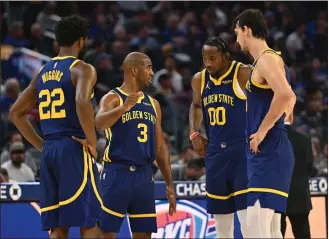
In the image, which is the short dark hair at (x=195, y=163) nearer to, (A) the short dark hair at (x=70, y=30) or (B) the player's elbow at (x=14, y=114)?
(B) the player's elbow at (x=14, y=114)

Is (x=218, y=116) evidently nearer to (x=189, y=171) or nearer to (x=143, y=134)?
(x=143, y=134)

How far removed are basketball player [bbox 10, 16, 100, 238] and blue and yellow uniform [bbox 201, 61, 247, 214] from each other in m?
1.40

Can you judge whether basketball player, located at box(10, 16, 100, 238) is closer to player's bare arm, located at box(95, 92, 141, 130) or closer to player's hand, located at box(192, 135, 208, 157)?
player's bare arm, located at box(95, 92, 141, 130)

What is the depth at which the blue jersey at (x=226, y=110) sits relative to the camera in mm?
7305

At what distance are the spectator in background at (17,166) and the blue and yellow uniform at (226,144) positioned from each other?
437cm

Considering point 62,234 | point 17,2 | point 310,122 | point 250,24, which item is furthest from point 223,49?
point 17,2

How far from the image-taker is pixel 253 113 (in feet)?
20.1

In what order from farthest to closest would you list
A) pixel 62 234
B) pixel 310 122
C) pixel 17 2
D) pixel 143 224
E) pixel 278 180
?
1. pixel 17 2
2. pixel 310 122
3. pixel 143 224
4. pixel 62 234
5. pixel 278 180

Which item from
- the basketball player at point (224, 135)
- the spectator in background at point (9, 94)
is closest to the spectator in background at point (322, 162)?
the basketball player at point (224, 135)

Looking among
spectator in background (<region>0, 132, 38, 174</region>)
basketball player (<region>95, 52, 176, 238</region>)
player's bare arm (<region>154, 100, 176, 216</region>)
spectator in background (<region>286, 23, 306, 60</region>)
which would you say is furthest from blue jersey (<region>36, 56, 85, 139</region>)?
spectator in background (<region>286, 23, 306, 60</region>)

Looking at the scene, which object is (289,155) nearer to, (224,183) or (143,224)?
(224,183)

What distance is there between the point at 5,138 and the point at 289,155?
25.0ft

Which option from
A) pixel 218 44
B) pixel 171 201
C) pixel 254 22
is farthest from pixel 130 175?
pixel 254 22

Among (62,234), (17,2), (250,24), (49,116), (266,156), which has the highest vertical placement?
(17,2)
